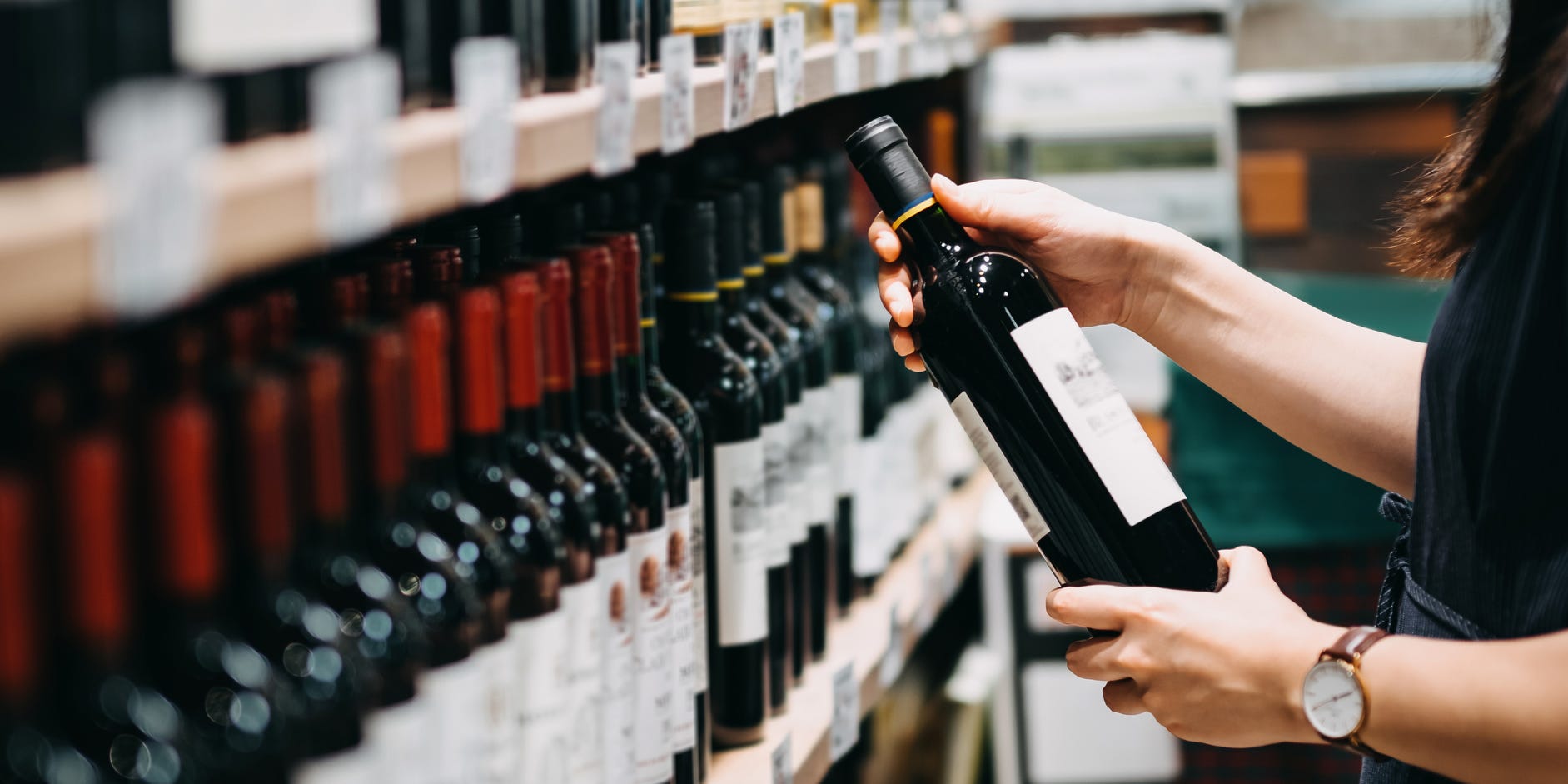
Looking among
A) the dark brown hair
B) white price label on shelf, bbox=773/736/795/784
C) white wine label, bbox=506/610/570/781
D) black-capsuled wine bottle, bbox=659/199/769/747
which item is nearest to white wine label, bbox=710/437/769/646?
black-capsuled wine bottle, bbox=659/199/769/747

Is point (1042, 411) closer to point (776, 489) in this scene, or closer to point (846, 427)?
point (776, 489)

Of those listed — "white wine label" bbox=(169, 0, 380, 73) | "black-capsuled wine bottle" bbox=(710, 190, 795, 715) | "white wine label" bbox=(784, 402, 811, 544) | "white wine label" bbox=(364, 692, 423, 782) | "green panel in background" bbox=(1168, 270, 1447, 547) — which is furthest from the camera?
"green panel in background" bbox=(1168, 270, 1447, 547)

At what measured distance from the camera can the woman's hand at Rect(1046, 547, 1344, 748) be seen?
1028mm

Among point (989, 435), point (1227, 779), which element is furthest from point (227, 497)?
point (1227, 779)

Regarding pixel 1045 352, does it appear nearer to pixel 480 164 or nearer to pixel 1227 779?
pixel 480 164

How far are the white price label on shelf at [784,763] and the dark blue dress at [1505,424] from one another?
1.81 feet

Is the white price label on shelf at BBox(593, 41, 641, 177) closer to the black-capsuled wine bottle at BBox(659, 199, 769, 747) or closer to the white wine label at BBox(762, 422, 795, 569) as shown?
the black-capsuled wine bottle at BBox(659, 199, 769, 747)

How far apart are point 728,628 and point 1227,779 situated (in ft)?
5.41

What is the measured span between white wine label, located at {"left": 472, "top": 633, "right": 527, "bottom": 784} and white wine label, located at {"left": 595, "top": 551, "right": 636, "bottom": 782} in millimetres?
147

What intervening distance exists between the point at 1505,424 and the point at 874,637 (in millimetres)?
829

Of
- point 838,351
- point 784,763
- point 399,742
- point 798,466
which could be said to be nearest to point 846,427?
point 838,351

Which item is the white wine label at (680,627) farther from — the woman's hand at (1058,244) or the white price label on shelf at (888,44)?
the white price label on shelf at (888,44)

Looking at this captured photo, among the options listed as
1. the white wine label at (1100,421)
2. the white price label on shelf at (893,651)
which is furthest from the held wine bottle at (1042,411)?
the white price label on shelf at (893,651)

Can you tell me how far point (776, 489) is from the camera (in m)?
1.39
